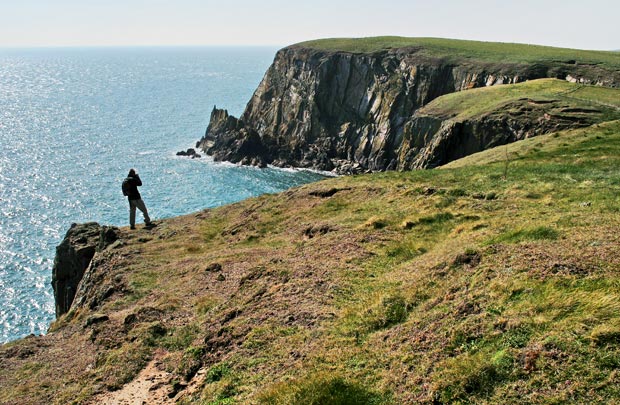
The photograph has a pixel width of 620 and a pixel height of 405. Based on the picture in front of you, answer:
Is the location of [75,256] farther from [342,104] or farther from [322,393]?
[342,104]

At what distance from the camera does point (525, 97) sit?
52938 millimetres

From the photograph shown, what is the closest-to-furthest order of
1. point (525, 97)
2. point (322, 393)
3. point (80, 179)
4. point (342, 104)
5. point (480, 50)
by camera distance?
1. point (322, 393)
2. point (525, 97)
3. point (80, 179)
4. point (480, 50)
5. point (342, 104)

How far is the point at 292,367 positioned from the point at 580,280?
23.2 ft

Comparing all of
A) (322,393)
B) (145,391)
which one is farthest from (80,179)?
(322,393)

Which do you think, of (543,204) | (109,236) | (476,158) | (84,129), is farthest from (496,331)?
(84,129)

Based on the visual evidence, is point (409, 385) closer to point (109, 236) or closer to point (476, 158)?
point (109, 236)

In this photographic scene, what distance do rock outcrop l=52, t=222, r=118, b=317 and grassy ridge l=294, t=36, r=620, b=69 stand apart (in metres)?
71.5

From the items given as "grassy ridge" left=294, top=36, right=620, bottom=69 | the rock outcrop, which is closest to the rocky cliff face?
"grassy ridge" left=294, top=36, right=620, bottom=69

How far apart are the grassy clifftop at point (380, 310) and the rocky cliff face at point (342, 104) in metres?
52.2

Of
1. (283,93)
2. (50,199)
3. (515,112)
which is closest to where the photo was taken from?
(515,112)

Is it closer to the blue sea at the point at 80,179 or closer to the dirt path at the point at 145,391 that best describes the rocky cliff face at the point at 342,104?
the blue sea at the point at 80,179

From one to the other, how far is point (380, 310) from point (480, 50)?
96.2m

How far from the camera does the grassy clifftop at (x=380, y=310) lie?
9914 mm

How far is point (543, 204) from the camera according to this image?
1927 centimetres
